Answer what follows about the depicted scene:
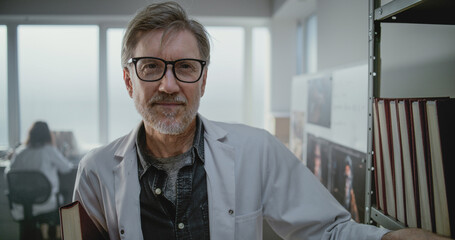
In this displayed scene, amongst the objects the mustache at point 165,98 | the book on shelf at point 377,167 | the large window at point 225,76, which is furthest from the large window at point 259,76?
the book on shelf at point 377,167

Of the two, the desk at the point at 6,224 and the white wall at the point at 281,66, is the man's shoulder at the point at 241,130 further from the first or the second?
the white wall at the point at 281,66

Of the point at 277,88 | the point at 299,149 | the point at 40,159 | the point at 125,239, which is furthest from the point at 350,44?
the point at 40,159

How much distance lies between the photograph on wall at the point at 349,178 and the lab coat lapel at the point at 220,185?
649mm

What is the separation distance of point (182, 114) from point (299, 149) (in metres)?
1.57

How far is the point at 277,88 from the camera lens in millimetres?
4574

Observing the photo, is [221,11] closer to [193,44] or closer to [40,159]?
[40,159]

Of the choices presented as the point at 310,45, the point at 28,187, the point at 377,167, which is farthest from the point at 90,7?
the point at 377,167

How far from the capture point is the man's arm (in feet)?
2.23

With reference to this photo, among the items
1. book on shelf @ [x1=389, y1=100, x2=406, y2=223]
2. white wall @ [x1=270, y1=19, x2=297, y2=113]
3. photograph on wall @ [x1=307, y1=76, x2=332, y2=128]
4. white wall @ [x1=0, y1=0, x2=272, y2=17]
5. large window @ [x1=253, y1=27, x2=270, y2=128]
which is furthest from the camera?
large window @ [x1=253, y1=27, x2=270, y2=128]

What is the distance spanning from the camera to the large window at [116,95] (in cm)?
475

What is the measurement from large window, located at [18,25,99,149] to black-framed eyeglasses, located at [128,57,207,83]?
4.12 meters

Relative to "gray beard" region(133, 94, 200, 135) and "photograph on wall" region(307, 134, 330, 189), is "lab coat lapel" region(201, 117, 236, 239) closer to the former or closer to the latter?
"gray beard" region(133, 94, 200, 135)

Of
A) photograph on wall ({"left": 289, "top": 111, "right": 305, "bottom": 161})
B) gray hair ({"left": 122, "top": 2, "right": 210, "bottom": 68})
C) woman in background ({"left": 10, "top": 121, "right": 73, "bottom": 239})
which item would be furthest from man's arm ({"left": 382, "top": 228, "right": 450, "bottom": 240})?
woman in background ({"left": 10, "top": 121, "right": 73, "bottom": 239})

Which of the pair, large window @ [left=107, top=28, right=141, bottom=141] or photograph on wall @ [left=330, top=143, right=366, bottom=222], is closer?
photograph on wall @ [left=330, top=143, right=366, bottom=222]
